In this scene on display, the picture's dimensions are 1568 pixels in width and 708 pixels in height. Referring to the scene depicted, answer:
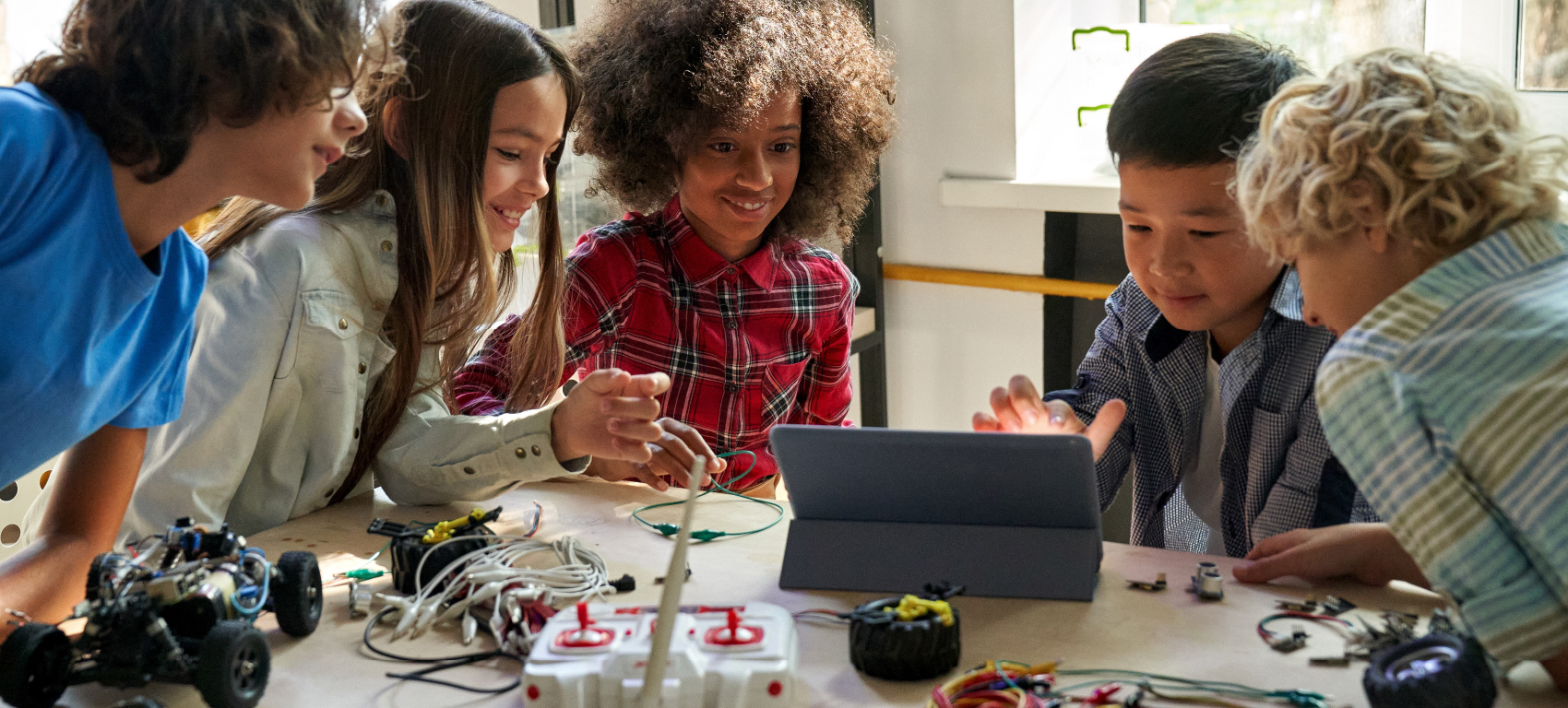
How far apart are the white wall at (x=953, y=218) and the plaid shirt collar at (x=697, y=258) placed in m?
0.86

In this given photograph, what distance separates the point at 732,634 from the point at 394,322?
0.66m

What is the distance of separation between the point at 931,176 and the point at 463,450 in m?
1.63

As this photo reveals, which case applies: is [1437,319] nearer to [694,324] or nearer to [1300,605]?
[1300,605]

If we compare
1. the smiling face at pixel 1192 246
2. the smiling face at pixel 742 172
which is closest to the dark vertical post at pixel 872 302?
the smiling face at pixel 742 172

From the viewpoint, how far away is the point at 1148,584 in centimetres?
91

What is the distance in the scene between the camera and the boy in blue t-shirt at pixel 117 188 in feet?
2.88

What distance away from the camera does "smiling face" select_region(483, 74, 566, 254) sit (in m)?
1.34

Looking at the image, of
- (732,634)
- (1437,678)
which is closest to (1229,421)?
(1437,678)

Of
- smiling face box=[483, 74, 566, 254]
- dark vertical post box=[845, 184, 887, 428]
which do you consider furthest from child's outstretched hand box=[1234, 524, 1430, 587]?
dark vertical post box=[845, 184, 887, 428]

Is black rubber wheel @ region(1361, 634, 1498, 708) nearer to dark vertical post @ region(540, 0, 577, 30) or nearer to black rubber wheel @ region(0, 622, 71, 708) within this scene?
black rubber wheel @ region(0, 622, 71, 708)

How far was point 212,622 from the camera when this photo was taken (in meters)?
0.80

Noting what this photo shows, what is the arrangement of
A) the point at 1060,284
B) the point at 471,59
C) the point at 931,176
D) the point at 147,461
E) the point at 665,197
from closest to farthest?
the point at 147,461 < the point at 471,59 < the point at 665,197 < the point at 1060,284 < the point at 931,176

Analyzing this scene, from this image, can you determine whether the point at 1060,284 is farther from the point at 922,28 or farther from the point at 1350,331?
the point at 1350,331

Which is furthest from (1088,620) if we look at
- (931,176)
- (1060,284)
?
(931,176)
